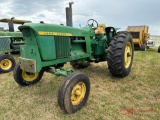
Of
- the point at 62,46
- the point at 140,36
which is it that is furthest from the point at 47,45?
the point at 140,36

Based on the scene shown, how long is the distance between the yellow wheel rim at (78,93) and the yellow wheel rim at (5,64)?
12.5 feet

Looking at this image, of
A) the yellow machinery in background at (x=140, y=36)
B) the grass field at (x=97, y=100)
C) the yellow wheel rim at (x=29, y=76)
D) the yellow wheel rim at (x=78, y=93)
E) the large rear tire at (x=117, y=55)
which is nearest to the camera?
the grass field at (x=97, y=100)

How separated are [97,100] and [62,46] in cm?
136

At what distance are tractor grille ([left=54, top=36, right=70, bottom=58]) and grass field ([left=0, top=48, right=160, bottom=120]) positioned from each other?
96 cm

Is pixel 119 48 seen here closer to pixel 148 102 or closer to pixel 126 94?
pixel 126 94

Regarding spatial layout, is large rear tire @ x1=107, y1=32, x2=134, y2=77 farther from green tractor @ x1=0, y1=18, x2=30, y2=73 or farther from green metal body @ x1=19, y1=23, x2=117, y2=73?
green tractor @ x1=0, y1=18, x2=30, y2=73

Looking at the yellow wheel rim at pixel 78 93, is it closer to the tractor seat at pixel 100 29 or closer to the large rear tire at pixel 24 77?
the large rear tire at pixel 24 77

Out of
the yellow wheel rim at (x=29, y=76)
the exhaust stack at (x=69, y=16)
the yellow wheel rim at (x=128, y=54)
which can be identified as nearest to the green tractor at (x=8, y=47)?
the yellow wheel rim at (x=29, y=76)

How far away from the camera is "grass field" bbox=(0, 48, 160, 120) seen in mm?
2963

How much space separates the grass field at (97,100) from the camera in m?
2.96

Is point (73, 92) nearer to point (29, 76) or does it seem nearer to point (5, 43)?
point (29, 76)

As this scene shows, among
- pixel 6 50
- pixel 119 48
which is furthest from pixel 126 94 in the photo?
pixel 6 50

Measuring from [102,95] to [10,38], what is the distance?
584cm

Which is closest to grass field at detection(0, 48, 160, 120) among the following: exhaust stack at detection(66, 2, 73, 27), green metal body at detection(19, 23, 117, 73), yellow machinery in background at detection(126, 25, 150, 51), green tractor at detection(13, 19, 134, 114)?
green tractor at detection(13, 19, 134, 114)
